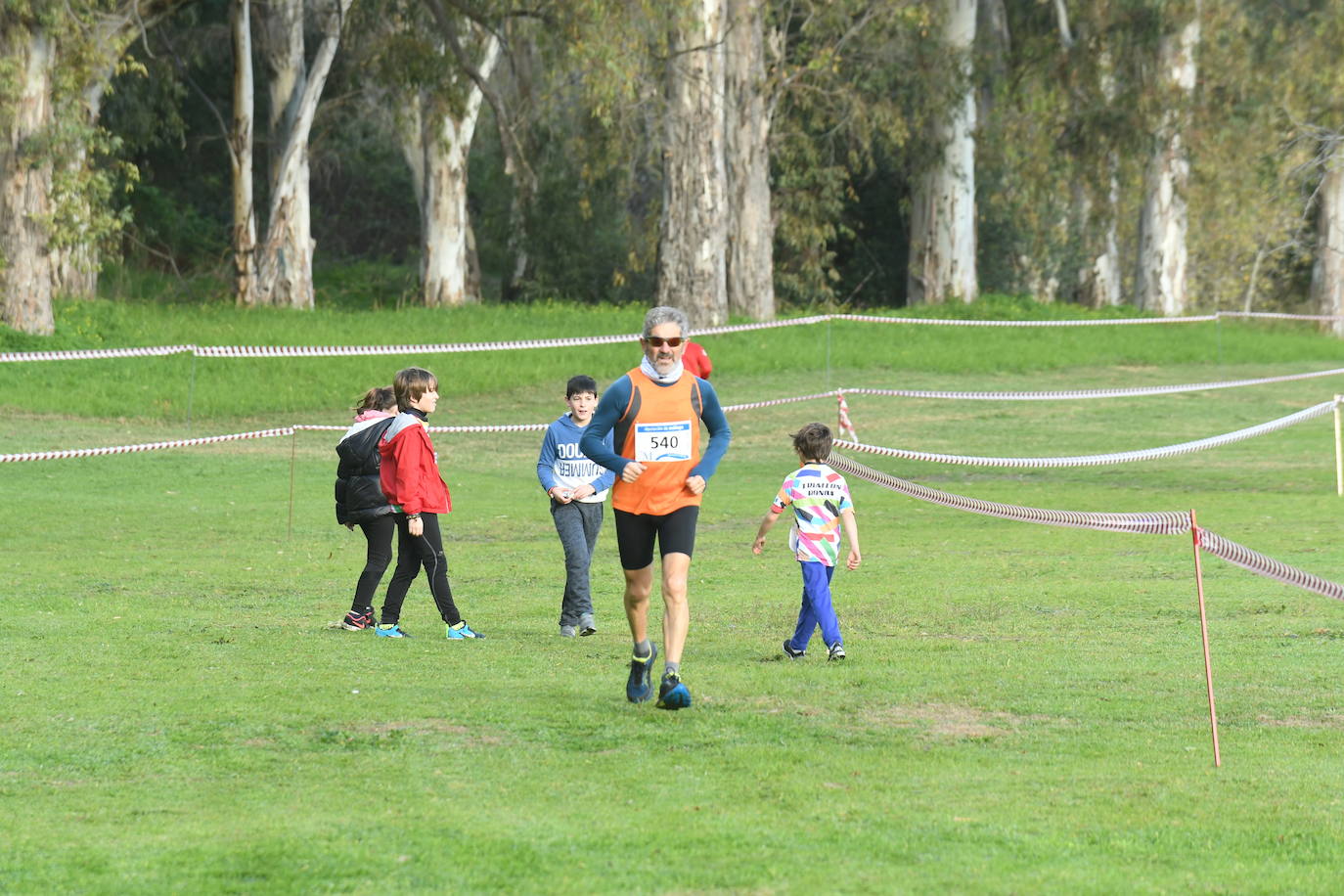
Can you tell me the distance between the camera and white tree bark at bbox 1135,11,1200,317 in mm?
38906

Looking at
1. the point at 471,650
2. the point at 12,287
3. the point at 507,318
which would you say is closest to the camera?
the point at 471,650

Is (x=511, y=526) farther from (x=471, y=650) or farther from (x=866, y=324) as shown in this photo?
(x=866, y=324)

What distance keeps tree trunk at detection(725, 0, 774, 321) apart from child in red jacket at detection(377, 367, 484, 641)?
24.5m

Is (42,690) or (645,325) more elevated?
(645,325)

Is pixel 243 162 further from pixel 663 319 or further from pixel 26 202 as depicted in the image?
pixel 663 319

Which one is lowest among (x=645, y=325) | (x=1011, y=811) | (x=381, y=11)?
(x=1011, y=811)

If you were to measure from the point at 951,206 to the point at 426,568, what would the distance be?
29.1m

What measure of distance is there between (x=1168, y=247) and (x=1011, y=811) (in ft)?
126

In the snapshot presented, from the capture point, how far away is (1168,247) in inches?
1684

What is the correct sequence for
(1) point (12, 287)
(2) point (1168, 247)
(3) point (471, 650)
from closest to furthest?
(3) point (471, 650)
(1) point (12, 287)
(2) point (1168, 247)

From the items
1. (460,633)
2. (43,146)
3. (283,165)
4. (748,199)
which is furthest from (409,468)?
(283,165)

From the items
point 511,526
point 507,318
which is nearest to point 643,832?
point 511,526

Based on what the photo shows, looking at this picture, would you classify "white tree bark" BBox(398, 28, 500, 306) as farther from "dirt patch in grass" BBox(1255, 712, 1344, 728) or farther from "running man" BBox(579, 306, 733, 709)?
"dirt patch in grass" BBox(1255, 712, 1344, 728)

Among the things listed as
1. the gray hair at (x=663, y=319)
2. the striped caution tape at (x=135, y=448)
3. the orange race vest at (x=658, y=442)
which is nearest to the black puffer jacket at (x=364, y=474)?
the orange race vest at (x=658, y=442)
